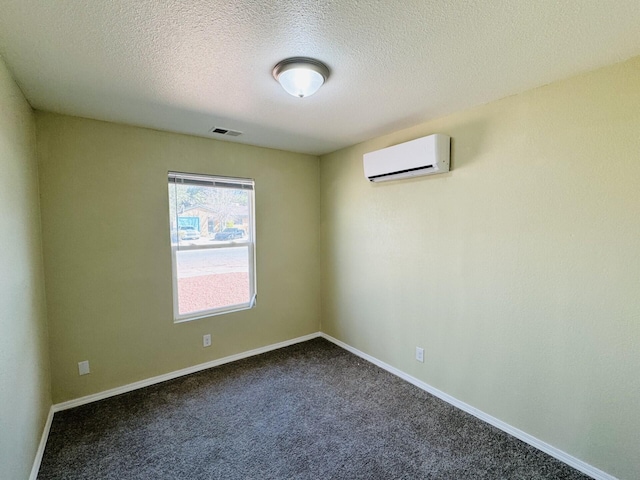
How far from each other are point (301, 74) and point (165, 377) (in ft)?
9.46

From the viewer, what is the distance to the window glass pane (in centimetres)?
300

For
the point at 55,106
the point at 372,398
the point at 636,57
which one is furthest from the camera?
the point at 372,398

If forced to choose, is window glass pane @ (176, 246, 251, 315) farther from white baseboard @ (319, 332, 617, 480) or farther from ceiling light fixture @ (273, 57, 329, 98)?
ceiling light fixture @ (273, 57, 329, 98)

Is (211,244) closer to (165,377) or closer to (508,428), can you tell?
(165,377)

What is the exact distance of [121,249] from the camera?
8.62 feet

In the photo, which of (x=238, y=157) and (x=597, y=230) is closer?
(x=597, y=230)

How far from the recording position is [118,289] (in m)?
2.63

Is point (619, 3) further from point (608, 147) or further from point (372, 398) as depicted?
point (372, 398)

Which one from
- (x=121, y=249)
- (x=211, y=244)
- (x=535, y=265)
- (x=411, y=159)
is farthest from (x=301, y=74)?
(x=121, y=249)

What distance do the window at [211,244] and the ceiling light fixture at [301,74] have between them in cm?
165

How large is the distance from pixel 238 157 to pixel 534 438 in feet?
11.2

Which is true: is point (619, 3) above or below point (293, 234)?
above

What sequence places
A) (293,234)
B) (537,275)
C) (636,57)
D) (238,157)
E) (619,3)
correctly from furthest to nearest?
(293,234), (238,157), (537,275), (636,57), (619,3)

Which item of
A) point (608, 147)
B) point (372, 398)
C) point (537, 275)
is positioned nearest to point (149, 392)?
point (372, 398)
